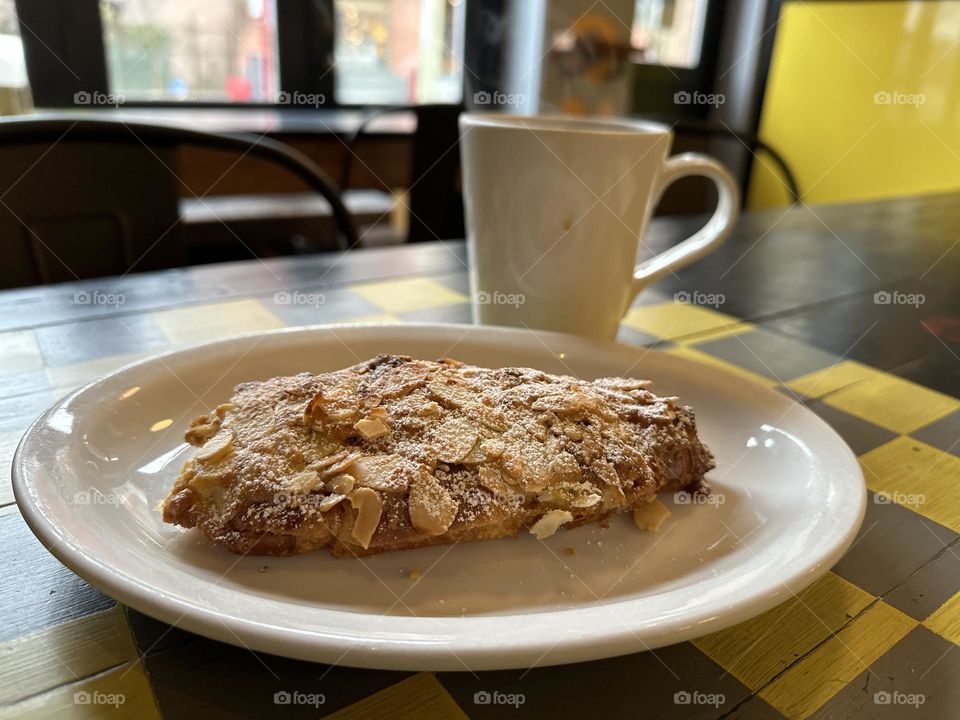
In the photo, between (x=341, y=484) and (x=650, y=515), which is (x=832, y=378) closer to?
(x=650, y=515)

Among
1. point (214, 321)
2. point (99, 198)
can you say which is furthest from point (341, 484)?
point (99, 198)

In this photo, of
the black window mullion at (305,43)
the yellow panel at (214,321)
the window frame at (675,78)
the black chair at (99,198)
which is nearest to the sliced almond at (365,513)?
the yellow panel at (214,321)

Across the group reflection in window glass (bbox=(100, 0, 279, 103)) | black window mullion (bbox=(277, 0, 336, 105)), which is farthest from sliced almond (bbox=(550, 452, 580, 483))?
black window mullion (bbox=(277, 0, 336, 105))

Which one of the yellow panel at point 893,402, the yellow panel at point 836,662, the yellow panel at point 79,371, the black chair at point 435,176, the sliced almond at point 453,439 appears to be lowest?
the black chair at point 435,176

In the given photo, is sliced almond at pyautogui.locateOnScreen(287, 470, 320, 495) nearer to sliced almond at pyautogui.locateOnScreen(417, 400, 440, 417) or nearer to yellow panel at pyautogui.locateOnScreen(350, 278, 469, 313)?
sliced almond at pyautogui.locateOnScreen(417, 400, 440, 417)

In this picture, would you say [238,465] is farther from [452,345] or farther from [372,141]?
[372,141]

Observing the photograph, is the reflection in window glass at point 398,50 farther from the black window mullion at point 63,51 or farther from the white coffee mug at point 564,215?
the white coffee mug at point 564,215
